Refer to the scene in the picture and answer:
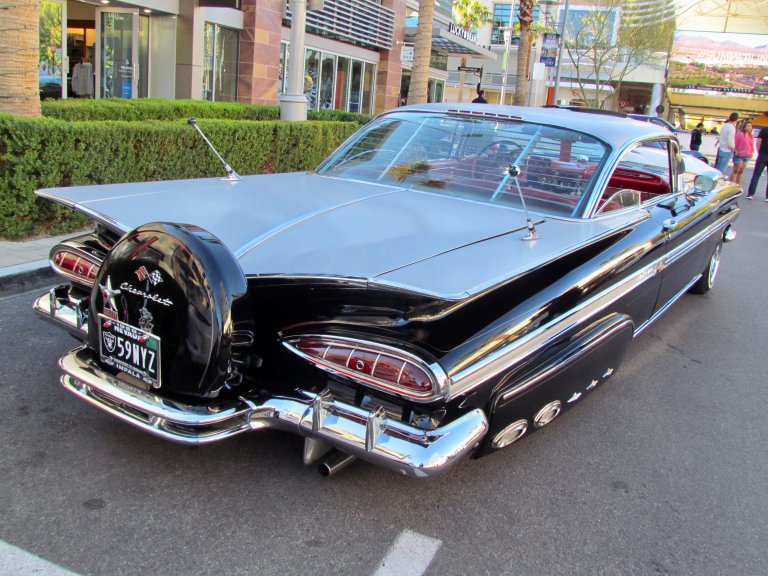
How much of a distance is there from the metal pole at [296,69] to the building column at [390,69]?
13.3 m

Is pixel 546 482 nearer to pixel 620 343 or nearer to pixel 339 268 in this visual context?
pixel 620 343

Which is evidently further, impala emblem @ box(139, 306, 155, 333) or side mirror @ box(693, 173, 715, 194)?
side mirror @ box(693, 173, 715, 194)

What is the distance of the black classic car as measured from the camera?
236 cm

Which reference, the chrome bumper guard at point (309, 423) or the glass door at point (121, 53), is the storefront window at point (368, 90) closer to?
the glass door at point (121, 53)

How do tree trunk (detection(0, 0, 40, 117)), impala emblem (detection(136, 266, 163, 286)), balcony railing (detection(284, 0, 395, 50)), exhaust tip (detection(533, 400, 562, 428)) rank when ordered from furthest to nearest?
balcony railing (detection(284, 0, 395, 50))
tree trunk (detection(0, 0, 40, 117))
exhaust tip (detection(533, 400, 562, 428))
impala emblem (detection(136, 266, 163, 286))

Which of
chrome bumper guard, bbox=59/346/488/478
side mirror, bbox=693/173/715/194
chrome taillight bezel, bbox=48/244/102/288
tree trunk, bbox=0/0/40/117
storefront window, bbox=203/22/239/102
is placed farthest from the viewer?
storefront window, bbox=203/22/239/102

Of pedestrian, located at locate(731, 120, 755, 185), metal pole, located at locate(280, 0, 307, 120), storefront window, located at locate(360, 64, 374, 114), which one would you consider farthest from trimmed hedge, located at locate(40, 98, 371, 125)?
storefront window, located at locate(360, 64, 374, 114)

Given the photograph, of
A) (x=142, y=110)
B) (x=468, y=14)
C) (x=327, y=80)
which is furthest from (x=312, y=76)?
(x=468, y=14)

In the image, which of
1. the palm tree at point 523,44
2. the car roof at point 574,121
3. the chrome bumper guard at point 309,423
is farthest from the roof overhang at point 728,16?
the chrome bumper guard at point 309,423

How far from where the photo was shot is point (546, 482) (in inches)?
118

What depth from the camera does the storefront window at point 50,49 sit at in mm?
13391

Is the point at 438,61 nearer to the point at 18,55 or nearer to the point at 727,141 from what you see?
the point at 727,141

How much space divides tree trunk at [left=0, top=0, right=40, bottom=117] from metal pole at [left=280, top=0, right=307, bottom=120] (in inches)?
207

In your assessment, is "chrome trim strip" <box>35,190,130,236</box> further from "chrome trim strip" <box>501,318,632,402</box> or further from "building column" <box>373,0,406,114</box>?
"building column" <box>373,0,406,114</box>
